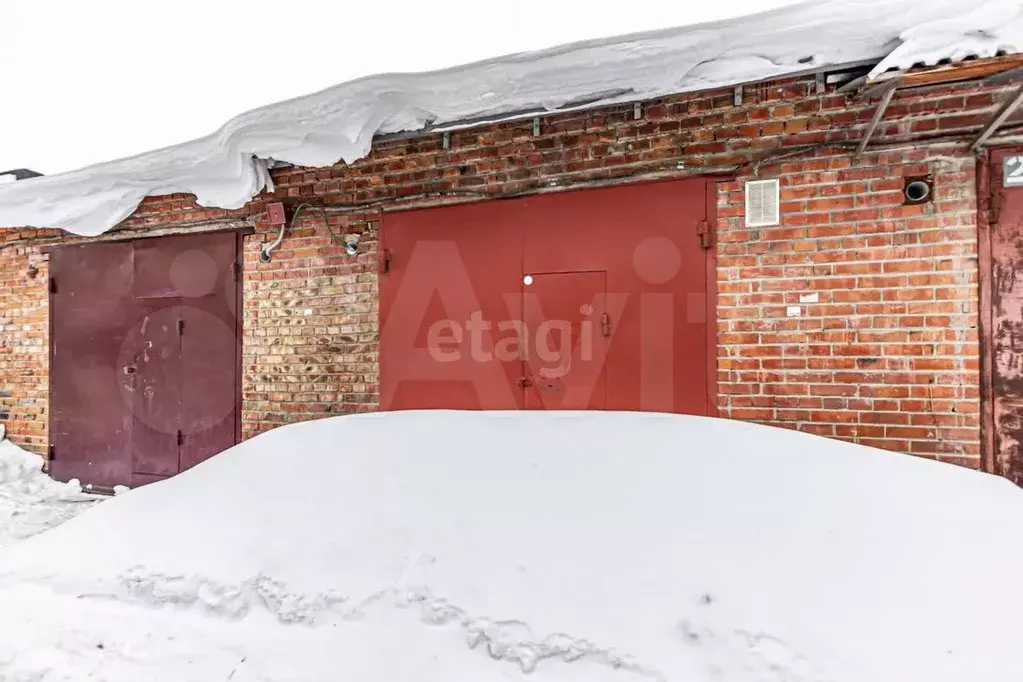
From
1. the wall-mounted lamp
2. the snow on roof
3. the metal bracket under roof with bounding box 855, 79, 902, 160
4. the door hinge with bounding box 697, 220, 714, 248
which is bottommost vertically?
the door hinge with bounding box 697, 220, 714, 248

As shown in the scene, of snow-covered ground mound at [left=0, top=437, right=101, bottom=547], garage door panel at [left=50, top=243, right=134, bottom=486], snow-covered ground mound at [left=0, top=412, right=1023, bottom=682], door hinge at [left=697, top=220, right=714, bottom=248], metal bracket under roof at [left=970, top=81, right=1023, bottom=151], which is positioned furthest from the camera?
garage door panel at [left=50, top=243, right=134, bottom=486]

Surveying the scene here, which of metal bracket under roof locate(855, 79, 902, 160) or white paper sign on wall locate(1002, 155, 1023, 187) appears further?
white paper sign on wall locate(1002, 155, 1023, 187)

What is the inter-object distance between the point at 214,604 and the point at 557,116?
3.01m

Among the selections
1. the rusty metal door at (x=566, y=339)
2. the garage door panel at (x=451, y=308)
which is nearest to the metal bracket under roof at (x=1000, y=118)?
the rusty metal door at (x=566, y=339)

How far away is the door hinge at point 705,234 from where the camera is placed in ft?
9.98

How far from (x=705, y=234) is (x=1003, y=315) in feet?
4.87

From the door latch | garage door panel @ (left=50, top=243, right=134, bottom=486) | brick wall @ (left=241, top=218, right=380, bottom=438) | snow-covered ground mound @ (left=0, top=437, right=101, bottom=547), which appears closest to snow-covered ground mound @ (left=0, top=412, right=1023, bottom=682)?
the door latch

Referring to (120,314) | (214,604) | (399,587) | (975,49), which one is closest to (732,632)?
(399,587)

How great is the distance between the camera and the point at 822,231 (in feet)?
9.41

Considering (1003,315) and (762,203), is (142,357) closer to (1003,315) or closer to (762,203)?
(762,203)

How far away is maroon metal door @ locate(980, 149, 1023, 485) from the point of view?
2.64 metres

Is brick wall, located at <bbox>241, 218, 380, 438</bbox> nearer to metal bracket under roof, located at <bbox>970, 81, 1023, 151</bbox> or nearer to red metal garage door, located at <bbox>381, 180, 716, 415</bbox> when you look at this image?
red metal garage door, located at <bbox>381, 180, 716, 415</bbox>

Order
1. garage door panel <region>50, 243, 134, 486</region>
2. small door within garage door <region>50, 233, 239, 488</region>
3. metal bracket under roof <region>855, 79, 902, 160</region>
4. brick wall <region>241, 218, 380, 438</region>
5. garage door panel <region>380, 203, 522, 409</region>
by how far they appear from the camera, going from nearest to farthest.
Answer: metal bracket under roof <region>855, 79, 902, 160</region>
garage door panel <region>380, 203, 522, 409</region>
brick wall <region>241, 218, 380, 438</region>
small door within garage door <region>50, 233, 239, 488</region>
garage door panel <region>50, 243, 134, 486</region>

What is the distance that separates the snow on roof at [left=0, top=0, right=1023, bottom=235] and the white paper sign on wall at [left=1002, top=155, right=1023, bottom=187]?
0.76 meters
